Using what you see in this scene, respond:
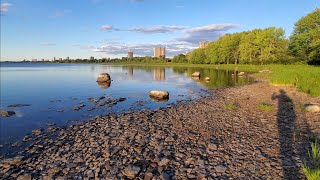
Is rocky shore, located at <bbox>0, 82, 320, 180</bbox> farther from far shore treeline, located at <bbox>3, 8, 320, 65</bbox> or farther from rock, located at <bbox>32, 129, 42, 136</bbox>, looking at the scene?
far shore treeline, located at <bbox>3, 8, 320, 65</bbox>

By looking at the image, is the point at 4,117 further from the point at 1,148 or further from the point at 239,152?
the point at 239,152

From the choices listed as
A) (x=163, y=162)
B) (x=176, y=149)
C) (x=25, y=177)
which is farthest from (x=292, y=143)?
(x=25, y=177)

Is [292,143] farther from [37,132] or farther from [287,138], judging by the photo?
[37,132]

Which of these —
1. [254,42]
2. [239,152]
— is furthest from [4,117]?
[254,42]

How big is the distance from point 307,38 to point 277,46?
48.6ft

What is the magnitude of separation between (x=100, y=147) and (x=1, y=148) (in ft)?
16.7

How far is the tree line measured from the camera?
6400 cm

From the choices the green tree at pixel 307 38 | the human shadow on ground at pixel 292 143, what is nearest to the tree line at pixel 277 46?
the green tree at pixel 307 38

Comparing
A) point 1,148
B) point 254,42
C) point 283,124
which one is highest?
point 254,42

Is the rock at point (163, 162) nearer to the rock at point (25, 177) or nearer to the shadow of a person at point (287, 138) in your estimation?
the shadow of a person at point (287, 138)

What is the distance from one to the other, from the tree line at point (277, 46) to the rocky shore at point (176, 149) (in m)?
56.3

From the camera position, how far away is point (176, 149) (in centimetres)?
988

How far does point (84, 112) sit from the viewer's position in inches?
754

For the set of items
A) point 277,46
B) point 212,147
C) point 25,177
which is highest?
point 277,46
